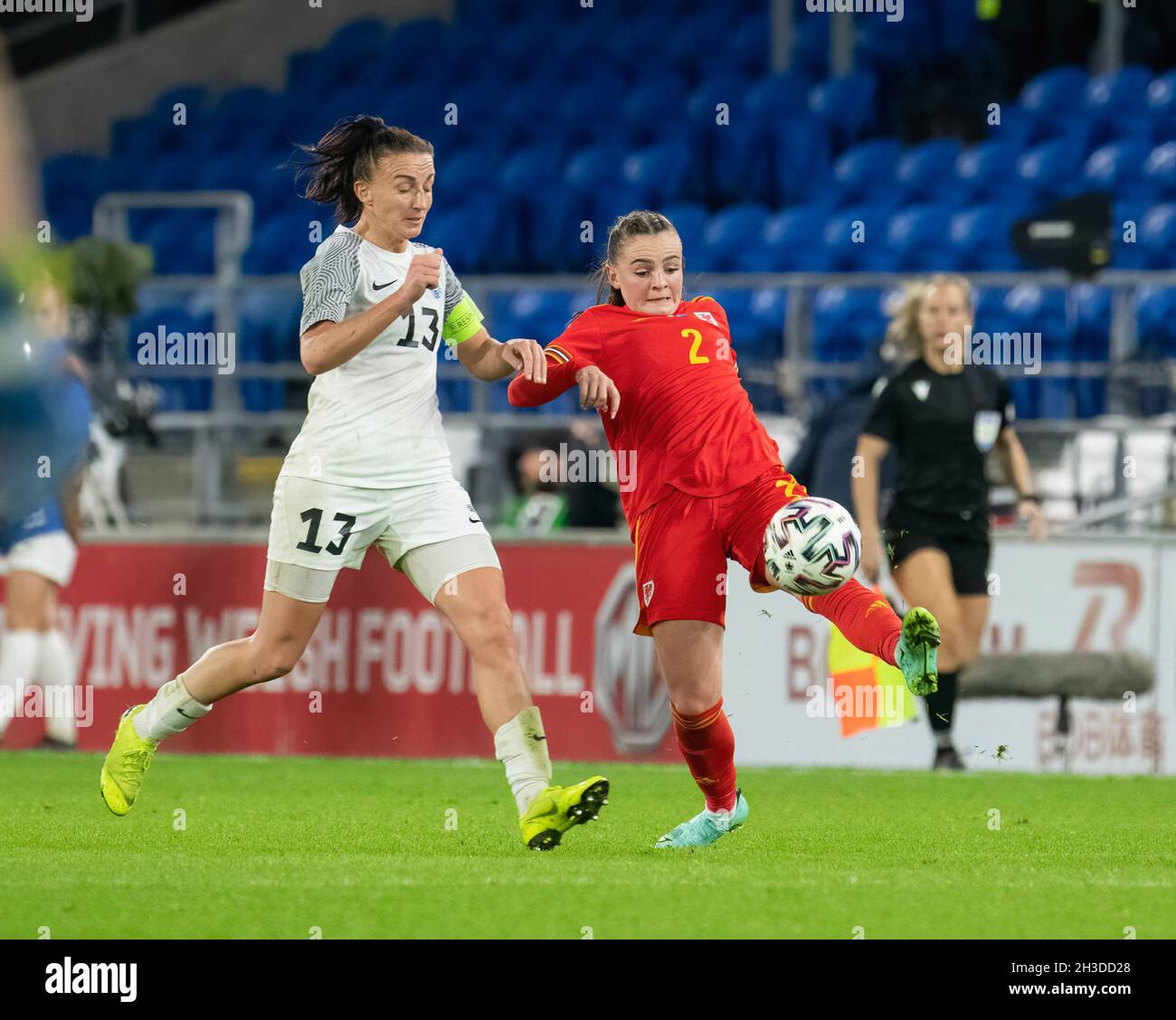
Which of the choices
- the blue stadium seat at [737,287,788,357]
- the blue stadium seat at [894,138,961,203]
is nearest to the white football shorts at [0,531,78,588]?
the blue stadium seat at [737,287,788,357]

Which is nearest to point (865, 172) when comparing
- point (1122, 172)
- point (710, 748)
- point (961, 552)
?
point (1122, 172)

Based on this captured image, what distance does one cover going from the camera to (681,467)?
6430 millimetres

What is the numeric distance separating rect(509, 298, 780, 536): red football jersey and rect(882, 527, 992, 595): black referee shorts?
11.6ft

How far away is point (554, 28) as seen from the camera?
816 inches

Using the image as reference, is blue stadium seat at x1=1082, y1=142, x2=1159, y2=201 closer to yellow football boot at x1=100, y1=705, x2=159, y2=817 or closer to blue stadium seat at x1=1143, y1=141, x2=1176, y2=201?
blue stadium seat at x1=1143, y1=141, x2=1176, y2=201

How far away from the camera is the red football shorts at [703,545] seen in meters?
6.30

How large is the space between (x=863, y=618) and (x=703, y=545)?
0.58m

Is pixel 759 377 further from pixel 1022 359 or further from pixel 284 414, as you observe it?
pixel 284 414

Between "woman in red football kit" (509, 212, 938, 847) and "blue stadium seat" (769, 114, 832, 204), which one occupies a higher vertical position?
"blue stadium seat" (769, 114, 832, 204)

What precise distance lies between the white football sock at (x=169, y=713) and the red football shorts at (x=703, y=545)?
156 cm

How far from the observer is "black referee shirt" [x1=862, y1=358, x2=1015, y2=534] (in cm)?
1004

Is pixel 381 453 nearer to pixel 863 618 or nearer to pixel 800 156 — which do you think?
pixel 863 618
